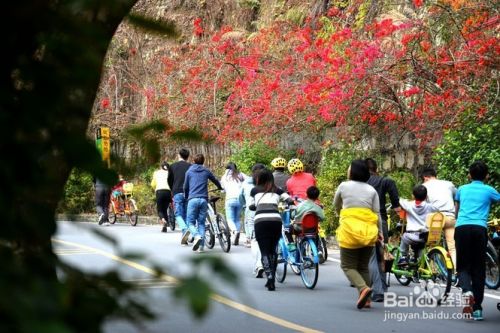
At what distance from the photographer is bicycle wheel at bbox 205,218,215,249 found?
17984mm

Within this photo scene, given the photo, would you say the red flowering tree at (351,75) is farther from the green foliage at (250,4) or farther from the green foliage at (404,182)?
the green foliage at (250,4)

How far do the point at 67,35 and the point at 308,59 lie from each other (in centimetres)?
2036

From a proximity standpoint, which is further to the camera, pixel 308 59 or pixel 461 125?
pixel 308 59

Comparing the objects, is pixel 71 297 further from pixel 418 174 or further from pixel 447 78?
pixel 418 174

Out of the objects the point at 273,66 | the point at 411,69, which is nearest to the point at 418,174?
the point at 411,69

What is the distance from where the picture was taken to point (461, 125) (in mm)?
17125

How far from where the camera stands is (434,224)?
1217 cm

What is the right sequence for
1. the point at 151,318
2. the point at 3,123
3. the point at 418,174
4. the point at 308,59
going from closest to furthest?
the point at 3,123, the point at 151,318, the point at 418,174, the point at 308,59

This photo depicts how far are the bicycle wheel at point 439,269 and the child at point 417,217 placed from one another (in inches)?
14.9

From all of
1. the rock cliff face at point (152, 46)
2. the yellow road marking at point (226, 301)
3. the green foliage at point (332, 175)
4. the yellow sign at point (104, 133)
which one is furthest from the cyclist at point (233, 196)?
the yellow sign at point (104, 133)

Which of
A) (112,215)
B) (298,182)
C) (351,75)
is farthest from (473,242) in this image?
(112,215)

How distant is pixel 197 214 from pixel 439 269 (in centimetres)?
683

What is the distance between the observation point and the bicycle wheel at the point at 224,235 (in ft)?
58.4

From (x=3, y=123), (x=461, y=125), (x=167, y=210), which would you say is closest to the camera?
(x=3, y=123)
